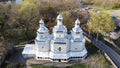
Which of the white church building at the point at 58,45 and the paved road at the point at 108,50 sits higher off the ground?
the white church building at the point at 58,45

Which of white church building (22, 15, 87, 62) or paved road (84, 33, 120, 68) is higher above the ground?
white church building (22, 15, 87, 62)

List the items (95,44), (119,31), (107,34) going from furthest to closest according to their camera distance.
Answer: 1. (119,31)
2. (107,34)
3. (95,44)

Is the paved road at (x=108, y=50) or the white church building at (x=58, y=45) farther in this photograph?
the paved road at (x=108, y=50)

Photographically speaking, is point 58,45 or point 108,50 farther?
point 108,50

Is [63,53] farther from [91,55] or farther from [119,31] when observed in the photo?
[119,31]

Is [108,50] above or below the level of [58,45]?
below

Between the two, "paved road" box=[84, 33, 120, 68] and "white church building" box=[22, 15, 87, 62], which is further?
"paved road" box=[84, 33, 120, 68]

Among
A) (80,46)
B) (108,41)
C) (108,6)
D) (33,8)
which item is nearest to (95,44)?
(108,41)

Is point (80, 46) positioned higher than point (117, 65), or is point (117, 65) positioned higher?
point (80, 46)
